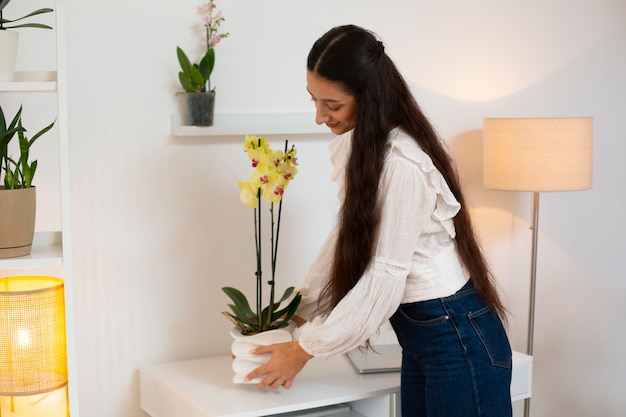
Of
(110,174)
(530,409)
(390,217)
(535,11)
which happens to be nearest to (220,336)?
(110,174)

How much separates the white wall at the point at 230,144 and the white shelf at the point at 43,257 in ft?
0.98

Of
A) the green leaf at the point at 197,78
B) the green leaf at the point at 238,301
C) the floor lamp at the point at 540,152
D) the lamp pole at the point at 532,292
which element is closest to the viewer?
the green leaf at the point at 238,301

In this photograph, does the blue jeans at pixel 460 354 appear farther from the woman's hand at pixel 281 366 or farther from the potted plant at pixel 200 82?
the potted plant at pixel 200 82

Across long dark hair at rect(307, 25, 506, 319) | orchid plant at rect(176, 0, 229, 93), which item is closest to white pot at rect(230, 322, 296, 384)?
long dark hair at rect(307, 25, 506, 319)

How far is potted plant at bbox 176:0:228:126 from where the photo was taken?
2.17 meters

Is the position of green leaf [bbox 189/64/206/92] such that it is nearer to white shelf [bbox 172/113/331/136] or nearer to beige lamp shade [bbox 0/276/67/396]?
white shelf [bbox 172/113/331/136]

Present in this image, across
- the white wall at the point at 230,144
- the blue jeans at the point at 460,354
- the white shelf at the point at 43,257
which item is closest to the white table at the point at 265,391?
the white wall at the point at 230,144

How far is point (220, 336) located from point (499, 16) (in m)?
1.37

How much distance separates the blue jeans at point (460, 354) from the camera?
68.2 inches

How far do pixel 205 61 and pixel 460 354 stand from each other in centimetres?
101

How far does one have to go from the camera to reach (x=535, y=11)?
9.22ft

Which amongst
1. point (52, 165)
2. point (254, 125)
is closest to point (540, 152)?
point (254, 125)

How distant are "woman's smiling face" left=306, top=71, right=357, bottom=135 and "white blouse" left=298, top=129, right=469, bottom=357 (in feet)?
0.34

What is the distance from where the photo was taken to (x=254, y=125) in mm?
2303
